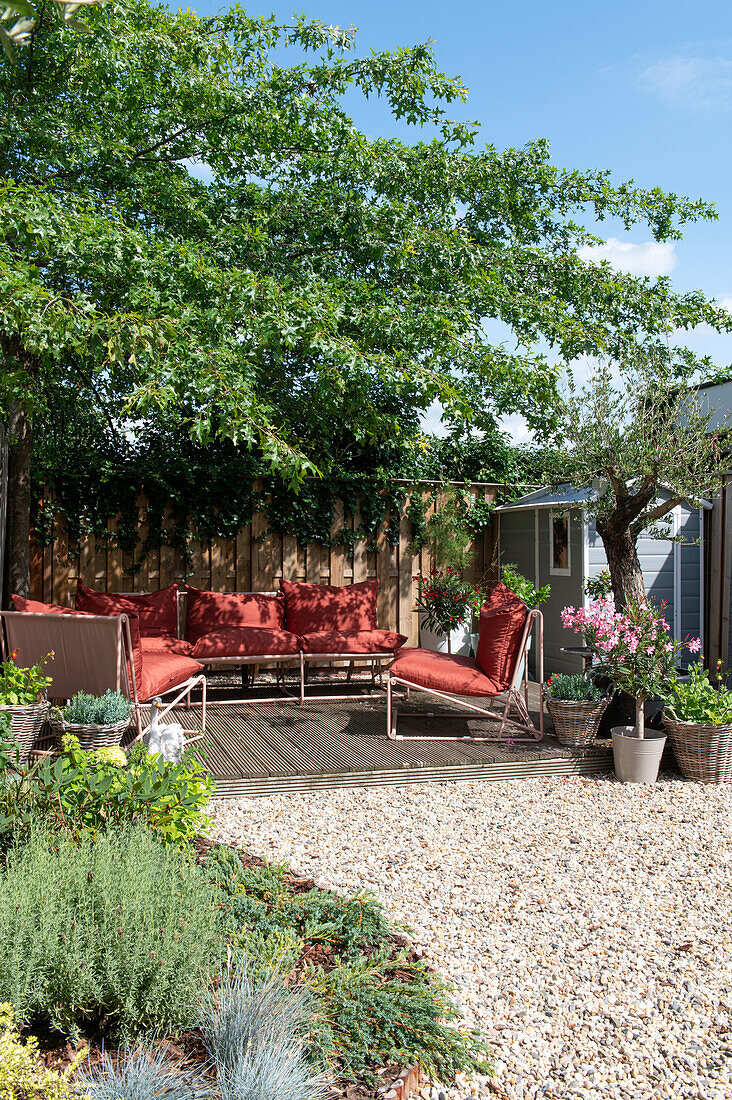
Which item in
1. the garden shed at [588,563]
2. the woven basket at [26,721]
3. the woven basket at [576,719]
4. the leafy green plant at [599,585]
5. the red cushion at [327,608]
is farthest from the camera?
the garden shed at [588,563]

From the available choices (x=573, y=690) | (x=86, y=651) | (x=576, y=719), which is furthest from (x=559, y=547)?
(x=86, y=651)

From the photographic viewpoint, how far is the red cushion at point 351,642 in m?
6.60

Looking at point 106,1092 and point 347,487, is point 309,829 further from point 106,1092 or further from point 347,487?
point 347,487

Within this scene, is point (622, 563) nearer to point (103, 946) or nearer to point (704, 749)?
point (704, 749)

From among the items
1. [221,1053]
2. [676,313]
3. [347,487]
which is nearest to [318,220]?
[347,487]

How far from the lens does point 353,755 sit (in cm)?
484

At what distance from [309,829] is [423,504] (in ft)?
16.5

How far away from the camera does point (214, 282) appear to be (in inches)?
207

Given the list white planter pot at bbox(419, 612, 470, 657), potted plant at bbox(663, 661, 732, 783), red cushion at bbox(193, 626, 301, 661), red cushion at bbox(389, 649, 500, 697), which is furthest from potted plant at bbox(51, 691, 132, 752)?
white planter pot at bbox(419, 612, 470, 657)

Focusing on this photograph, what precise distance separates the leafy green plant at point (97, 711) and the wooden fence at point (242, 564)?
3428 mm

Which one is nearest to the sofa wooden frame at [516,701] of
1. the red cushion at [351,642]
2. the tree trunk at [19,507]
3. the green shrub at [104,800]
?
the red cushion at [351,642]

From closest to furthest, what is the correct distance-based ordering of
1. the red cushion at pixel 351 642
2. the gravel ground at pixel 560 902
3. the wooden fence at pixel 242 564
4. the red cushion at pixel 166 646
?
the gravel ground at pixel 560 902 < the red cushion at pixel 166 646 < the red cushion at pixel 351 642 < the wooden fence at pixel 242 564

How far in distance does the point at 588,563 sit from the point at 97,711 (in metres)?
5.00

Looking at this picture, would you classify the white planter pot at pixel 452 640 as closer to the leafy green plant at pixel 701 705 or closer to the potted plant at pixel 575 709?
the potted plant at pixel 575 709
